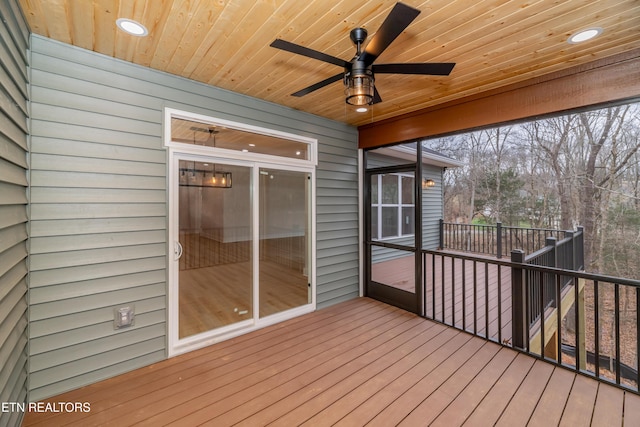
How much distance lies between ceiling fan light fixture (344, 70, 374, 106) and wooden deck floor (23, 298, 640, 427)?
226cm

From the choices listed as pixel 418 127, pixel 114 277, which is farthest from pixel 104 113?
pixel 418 127

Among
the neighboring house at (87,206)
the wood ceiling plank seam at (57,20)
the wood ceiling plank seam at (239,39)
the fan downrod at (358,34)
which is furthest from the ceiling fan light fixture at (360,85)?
the wood ceiling plank seam at (57,20)

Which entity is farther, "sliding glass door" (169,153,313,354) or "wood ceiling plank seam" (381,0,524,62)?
"sliding glass door" (169,153,313,354)

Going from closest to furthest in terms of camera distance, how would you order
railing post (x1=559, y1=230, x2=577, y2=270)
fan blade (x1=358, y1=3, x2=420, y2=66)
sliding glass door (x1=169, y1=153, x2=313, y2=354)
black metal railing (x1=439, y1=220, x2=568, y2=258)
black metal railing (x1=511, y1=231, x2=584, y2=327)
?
fan blade (x1=358, y1=3, x2=420, y2=66), sliding glass door (x1=169, y1=153, x2=313, y2=354), black metal railing (x1=511, y1=231, x2=584, y2=327), railing post (x1=559, y1=230, x2=577, y2=270), black metal railing (x1=439, y1=220, x2=568, y2=258)

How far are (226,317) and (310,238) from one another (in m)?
1.50

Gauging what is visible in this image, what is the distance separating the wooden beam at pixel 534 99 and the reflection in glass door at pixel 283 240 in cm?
171

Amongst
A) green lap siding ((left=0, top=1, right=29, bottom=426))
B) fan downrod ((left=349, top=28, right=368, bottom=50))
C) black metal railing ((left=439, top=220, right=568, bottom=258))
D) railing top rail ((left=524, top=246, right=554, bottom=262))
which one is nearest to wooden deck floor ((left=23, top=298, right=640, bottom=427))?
green lap siding ((left=0, top=1, right=29, bottom=426))

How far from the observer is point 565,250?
4.70 m

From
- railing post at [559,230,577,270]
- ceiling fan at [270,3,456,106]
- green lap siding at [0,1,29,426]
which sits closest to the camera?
green lap siding at [0,1,29,426]

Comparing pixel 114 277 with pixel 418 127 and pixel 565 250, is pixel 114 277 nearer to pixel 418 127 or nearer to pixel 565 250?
pixel 418 127

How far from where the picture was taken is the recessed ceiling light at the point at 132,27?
1880 millimetres

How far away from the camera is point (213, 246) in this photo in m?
3.15

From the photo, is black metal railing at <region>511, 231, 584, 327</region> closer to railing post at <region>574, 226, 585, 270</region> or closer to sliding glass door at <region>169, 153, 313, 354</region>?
railing post at <region>574, 226, 585, 270</region>

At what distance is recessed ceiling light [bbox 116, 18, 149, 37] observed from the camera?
188 cm
